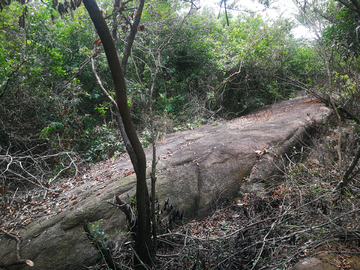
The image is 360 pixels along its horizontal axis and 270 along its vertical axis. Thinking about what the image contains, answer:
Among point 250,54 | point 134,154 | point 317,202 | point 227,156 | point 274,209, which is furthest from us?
point 250,54

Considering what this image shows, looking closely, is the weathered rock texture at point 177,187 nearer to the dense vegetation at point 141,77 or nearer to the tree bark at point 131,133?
the tree bark at point 131,133

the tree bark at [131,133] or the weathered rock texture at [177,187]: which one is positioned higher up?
the tree bark at [131,133]

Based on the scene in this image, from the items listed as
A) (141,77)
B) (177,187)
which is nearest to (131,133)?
(177,187)

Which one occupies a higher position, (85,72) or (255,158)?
(85,72)

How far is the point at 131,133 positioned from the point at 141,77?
321 inches

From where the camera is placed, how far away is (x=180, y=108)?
33.4 ft

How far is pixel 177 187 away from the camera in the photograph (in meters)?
3.77

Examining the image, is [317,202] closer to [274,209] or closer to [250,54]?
[274,209]

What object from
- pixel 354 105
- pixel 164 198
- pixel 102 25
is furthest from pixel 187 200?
pixel 354 105

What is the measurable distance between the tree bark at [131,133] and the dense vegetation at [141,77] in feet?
4.18

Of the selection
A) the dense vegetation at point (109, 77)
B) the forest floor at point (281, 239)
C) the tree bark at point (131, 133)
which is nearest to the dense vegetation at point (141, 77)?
the dense vegetation at point (109, 77)

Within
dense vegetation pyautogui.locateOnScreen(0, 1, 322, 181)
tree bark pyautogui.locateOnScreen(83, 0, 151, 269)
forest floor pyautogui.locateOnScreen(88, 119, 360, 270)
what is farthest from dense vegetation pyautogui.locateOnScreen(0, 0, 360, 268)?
tree bark pyautogui.locateOnScreen(83, 0, 151, 269)

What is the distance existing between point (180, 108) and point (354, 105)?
20.9 feet

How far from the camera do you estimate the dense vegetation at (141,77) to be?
17.8 ft
